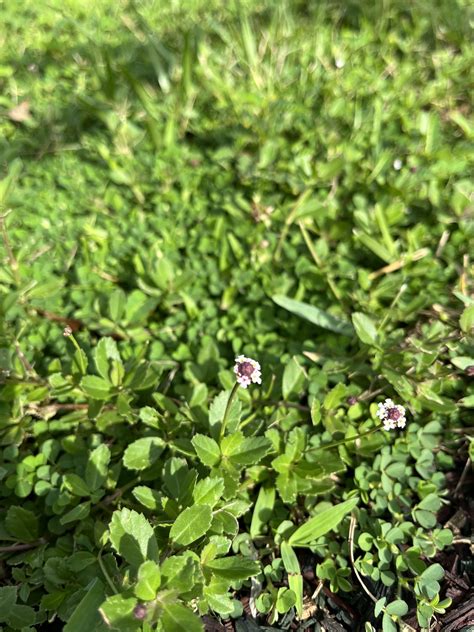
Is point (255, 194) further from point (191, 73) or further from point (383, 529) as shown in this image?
point (383, 529)

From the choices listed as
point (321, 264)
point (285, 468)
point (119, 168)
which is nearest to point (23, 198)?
point (119, 168)

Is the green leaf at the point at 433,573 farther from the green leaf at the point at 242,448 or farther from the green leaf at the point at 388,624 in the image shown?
the green leaf at the point at 242,448

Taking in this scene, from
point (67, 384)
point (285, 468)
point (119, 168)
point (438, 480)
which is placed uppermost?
point (119, 168)

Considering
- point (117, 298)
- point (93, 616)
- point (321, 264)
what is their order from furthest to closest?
point (321, 264), point (117, 298), point (93, 616)

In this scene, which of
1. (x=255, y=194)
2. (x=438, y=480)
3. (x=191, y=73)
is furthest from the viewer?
(x=191, y=73)

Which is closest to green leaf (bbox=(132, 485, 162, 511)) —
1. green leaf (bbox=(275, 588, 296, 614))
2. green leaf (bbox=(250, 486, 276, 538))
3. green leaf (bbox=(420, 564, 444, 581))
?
green leaf (bbox=(250, 486, 276, 538))

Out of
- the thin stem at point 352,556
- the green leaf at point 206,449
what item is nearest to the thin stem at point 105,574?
the green leaf at point 206,449
